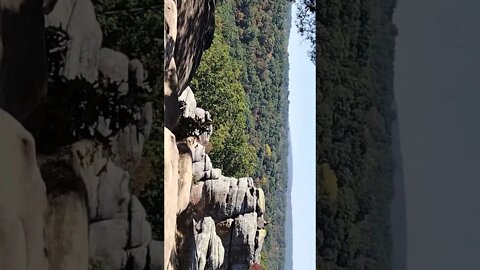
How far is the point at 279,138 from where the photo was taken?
9.72 ft

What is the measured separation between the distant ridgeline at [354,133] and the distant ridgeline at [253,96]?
348 mm

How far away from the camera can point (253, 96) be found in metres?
3.01

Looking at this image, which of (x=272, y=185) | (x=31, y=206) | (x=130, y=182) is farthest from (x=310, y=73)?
(x=31, y=206)

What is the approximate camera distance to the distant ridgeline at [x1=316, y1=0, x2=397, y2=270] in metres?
2.47

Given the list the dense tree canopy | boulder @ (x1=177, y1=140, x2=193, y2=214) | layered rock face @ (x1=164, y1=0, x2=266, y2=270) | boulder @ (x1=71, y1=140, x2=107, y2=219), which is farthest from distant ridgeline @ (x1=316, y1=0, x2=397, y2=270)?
boulder @ (x1=71, y1=140, x2=107, y2=219)

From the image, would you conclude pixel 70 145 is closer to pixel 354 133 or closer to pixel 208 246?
pixel 208 246

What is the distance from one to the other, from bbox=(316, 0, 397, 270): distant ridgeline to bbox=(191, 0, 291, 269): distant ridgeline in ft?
1.14

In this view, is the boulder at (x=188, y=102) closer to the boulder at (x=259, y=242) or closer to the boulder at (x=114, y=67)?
the boulder at (x=114, y=67)

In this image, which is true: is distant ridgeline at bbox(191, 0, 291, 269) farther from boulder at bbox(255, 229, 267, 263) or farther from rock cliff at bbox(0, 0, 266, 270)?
rock cliff at bbox(0, 0, 266, 270)

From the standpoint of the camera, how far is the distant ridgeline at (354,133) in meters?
2.47

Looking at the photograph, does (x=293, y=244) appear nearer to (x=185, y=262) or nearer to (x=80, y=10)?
(x=185, y=262)

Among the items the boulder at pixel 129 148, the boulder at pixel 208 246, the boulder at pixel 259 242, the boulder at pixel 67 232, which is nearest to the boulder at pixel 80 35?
the boulder at pixel 129 148

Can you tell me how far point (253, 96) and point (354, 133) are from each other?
63 centimetres

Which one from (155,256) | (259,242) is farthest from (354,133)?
(155,256)
